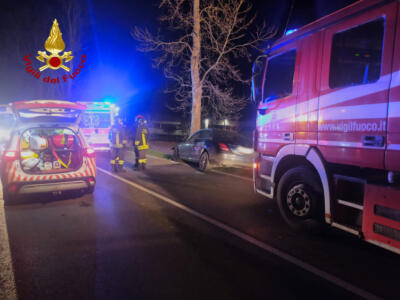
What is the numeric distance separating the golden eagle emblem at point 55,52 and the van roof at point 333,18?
22448 millimetres

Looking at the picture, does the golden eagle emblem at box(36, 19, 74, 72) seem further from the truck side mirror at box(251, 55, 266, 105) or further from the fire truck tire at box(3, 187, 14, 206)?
the truck side mirror at box(251, 55, 266, 105)

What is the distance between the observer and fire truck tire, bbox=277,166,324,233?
14.7 ft

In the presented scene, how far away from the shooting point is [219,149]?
10273mm

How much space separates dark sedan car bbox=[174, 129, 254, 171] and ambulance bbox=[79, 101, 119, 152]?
17.8ft

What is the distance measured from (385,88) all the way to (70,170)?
5.62 metres

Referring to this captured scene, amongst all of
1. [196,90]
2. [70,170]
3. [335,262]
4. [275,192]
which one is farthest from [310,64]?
[196,90]

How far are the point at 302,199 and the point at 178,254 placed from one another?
205 cm

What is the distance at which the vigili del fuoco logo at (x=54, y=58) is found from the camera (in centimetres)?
2392

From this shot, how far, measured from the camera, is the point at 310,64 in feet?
14.8

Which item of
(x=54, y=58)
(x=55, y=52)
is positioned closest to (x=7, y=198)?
(x=55, y=52)

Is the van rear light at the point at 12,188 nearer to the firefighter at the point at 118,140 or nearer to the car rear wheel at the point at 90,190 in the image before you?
the car rear wheel at the point at 90,190

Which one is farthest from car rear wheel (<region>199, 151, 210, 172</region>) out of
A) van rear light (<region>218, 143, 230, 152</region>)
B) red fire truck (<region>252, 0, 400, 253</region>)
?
red fire truck (<region>252, 0, 400, 253</region>)

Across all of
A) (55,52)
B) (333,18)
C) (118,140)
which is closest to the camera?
(333,18)

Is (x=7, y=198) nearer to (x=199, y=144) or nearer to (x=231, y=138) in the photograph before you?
(x=199, y=144)
